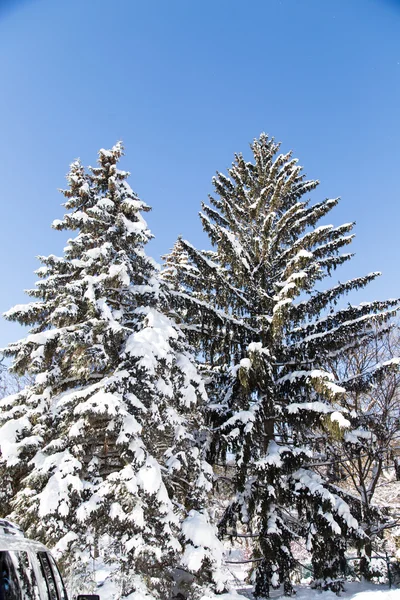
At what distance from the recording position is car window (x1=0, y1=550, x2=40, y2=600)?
103 inches

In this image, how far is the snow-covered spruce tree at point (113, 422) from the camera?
26.2 feet

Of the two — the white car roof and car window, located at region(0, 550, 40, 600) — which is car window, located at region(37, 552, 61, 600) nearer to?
the white car roof

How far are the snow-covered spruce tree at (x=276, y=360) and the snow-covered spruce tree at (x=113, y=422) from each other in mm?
1815

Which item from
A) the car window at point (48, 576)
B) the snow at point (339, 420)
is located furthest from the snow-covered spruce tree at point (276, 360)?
the car window at point (48, 576)

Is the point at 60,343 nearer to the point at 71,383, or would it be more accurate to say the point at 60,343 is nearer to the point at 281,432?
the point at 71,383

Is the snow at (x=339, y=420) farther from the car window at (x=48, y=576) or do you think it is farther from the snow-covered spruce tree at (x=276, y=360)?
the car window at (x=48, y=576)

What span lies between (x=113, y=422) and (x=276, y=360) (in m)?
6.46

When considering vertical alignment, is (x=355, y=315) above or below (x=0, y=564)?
above

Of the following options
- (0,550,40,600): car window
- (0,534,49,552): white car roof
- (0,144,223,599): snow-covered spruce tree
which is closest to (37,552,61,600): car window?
(0,534,49,552): white car roof

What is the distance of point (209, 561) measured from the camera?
26.6ft

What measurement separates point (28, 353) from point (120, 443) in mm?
4175

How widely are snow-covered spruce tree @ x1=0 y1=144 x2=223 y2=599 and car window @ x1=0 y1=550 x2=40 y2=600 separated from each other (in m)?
4.91

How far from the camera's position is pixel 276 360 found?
43.9ft

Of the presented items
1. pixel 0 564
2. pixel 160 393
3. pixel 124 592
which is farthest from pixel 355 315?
pixel 0 564
